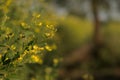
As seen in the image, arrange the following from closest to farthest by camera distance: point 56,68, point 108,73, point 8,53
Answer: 1. point 8,53
2. point 56,68
3. point 108,73

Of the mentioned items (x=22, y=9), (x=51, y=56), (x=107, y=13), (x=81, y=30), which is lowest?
(x=81, y=30)

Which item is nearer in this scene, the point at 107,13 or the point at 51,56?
the point at 51,56

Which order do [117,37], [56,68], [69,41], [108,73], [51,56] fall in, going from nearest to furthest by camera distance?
[56,68] < [51,56] < [108,73] < [117,37] < [69,41]

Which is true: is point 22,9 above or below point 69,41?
above

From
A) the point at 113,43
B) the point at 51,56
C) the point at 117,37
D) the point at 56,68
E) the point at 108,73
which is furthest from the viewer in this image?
the point at 117,37

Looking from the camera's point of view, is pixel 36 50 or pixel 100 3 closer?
pixel 36 50

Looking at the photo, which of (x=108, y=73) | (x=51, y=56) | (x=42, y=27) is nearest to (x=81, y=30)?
(x=108, y=73)

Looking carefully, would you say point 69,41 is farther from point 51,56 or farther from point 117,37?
point 51,56

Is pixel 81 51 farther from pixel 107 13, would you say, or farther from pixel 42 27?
pixel 42 27

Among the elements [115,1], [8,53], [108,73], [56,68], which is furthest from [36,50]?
[115,1]
